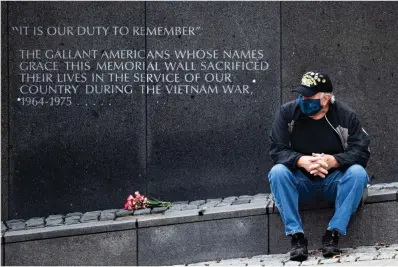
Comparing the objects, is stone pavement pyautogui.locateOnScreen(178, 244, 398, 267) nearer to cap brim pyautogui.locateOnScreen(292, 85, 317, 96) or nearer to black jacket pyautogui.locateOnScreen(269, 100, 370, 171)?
black jacket pyautogui.locateOnScreen(269, 100, 370, 171)

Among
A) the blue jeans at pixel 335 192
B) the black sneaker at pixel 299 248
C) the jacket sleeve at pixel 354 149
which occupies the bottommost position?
the black sneaker at pixel 299 248

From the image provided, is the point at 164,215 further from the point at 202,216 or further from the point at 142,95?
the point at 142,95

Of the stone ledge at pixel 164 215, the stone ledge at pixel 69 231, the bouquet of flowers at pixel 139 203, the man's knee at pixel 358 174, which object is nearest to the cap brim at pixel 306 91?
the man's knee at pixel 358 174

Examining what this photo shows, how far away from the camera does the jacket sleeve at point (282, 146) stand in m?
A: 7.63

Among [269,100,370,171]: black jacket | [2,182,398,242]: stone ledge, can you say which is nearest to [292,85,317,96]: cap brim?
[269,100,370,171]: black jacket

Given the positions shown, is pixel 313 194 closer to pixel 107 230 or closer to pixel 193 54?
pixel 107 230

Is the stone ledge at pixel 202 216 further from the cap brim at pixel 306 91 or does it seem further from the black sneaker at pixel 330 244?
the cap brim at pixel 306 91

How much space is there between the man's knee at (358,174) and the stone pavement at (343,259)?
2.04ft

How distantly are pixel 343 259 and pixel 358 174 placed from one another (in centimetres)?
72

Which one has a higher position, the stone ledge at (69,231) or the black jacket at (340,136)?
the black jacket at (340,136)

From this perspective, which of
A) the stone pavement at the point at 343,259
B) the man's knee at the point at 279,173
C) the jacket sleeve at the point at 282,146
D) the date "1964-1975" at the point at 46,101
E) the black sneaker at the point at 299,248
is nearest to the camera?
the stone pavement at the point at 343,259

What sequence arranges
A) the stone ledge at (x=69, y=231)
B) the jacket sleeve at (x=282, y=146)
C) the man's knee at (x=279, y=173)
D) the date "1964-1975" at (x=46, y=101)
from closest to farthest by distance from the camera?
the man's knee at (x=279, y=173), the jacket sleeve at (x=282, y=146), the stone ledge at (x=69, y=231), the date "1964-1975" at (x=46, y=101)

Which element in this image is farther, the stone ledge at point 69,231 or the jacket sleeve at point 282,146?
the stone ledge at point 69,231

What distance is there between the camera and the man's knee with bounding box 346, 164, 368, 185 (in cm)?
744
